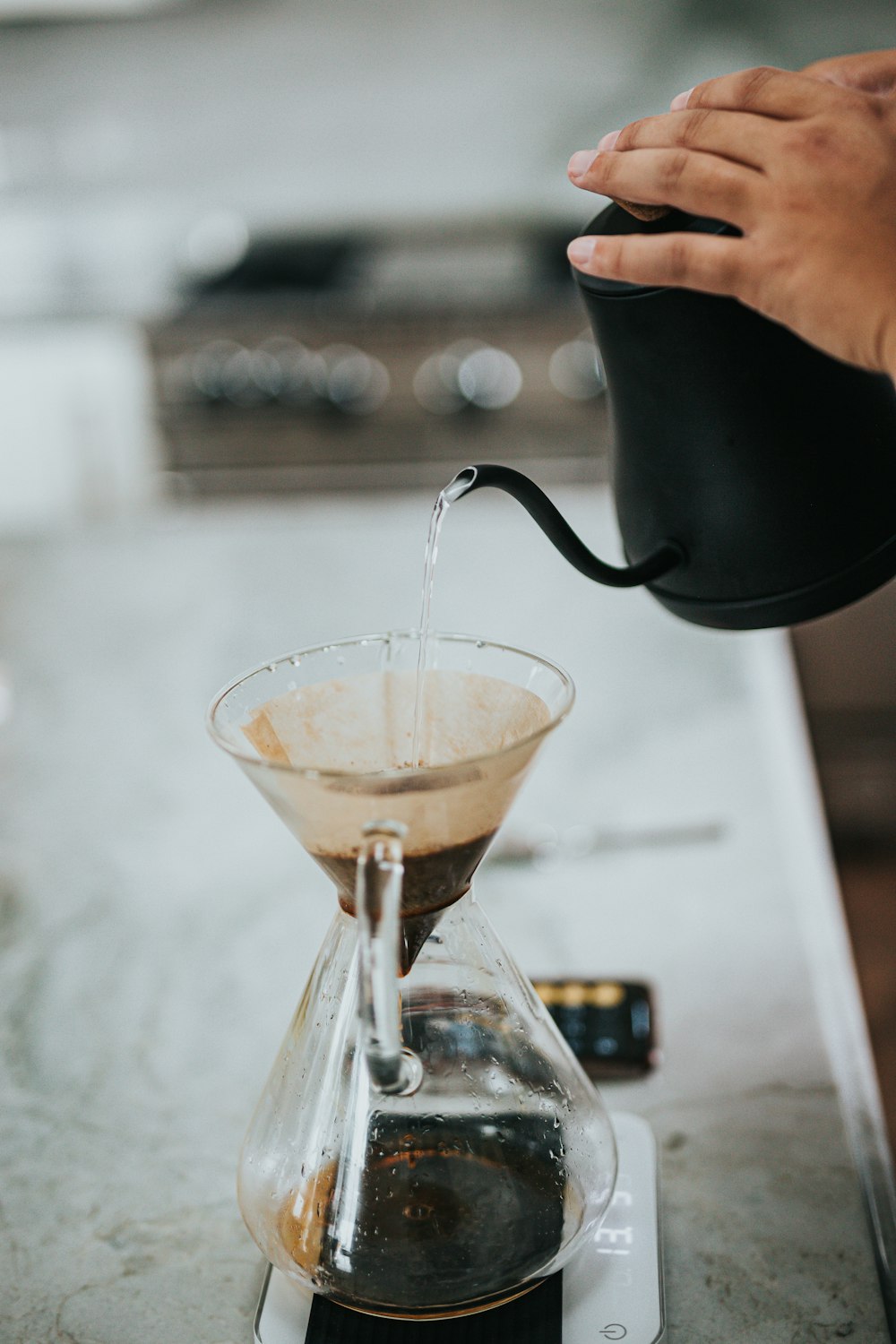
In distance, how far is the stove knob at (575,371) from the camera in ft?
8.44

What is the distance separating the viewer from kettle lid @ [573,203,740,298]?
447mm

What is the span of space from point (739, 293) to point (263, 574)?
97 centimetres

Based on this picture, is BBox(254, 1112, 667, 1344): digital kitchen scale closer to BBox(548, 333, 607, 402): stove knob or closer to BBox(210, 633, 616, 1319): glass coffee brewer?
BBox(210, 633, 616, 1319): glass coffee brewer

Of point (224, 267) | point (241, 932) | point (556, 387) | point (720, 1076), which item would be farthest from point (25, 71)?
point (720, 1076)

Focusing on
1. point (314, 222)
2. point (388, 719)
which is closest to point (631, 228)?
point (388, 719)

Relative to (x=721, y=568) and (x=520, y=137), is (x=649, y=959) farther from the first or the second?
(x=520, y=137)

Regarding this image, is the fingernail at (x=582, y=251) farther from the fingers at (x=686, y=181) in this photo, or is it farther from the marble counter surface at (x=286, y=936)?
the marble counter surface at (x=286, y=936)

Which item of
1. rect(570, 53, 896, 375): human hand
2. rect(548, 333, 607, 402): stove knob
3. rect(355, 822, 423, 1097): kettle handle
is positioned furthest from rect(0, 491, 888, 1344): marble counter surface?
rect(548, 333, 607, 402): stove knob

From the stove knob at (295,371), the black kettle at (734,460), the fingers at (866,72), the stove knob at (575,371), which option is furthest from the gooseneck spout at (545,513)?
the stove knob at (295,371)

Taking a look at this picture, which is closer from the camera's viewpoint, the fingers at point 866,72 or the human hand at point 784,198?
the human hand at point 784,198

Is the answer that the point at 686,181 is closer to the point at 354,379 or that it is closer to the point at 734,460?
the point at 734,460

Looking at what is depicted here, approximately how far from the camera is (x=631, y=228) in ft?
1.56

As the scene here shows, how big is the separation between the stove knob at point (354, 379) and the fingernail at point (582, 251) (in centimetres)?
223

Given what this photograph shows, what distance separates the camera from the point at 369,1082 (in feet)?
1.50
